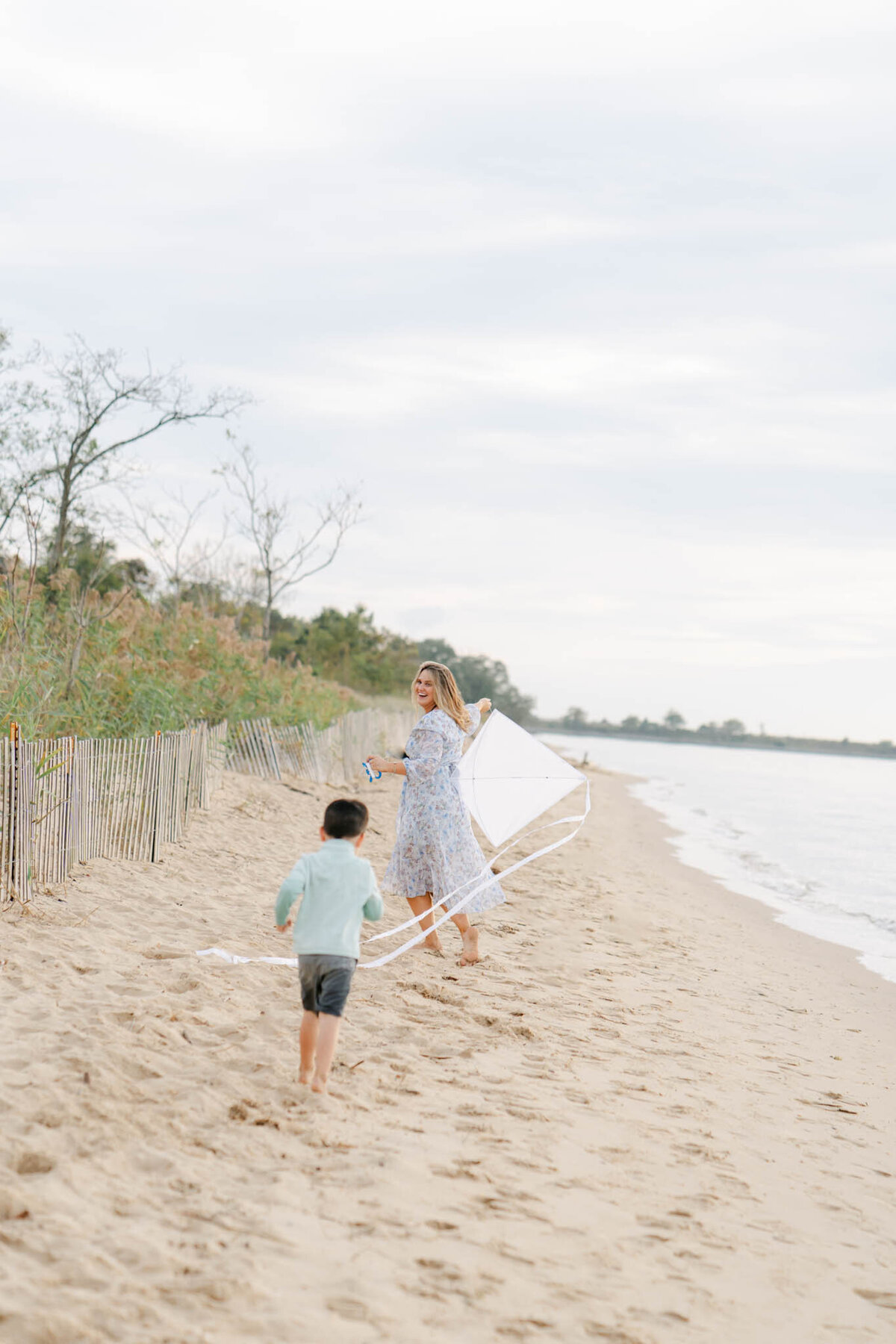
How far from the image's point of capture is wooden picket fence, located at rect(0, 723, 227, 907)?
6.50 m

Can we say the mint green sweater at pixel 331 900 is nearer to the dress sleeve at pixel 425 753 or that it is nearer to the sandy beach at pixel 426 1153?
Result: the sandy beach at pixel 426 1153

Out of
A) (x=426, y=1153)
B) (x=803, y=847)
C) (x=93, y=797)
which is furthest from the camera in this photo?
(x=803, y=847)

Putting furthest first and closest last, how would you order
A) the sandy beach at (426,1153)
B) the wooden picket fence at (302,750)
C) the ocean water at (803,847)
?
the wooden picket fence at (302,750), the ocean water at (803,847), the sandy beach at (426,1153)

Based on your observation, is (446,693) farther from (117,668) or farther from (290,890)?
(117,668)

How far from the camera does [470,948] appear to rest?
6.29 metres

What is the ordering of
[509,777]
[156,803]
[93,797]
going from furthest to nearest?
[156,803] < [93,797] < [509,777]

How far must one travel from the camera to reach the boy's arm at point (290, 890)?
3.84m

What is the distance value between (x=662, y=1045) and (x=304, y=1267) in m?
2.90

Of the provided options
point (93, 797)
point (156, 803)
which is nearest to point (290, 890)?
point (93, 797)

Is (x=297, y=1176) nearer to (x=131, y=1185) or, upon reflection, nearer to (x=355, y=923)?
(x=131, y=1185)

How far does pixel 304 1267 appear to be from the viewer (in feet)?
9.11

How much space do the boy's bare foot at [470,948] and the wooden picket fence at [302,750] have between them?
28.1ft

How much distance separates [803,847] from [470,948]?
14.8 meters

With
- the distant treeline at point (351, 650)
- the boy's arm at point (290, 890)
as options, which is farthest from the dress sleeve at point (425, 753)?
the distant treeline at point (351, 650)
